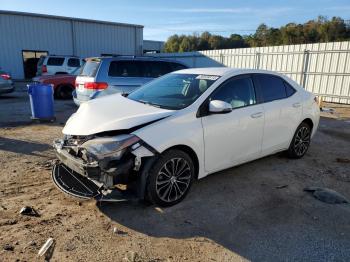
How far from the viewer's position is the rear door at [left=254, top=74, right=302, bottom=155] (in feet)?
16.2

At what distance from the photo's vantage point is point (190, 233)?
336cm

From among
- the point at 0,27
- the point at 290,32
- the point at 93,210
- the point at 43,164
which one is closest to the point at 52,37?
the point at 0,27

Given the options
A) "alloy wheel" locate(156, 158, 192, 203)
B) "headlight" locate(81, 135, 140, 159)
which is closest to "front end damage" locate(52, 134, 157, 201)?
"headlight" locate(81, 135, 140, 159)

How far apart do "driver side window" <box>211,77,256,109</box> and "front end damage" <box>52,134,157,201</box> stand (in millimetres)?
1378

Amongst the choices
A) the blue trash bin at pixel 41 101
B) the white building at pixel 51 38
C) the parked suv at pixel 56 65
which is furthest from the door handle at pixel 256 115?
the white building at pixel 51 38

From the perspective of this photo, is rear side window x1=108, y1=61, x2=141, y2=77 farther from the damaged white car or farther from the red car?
the red car

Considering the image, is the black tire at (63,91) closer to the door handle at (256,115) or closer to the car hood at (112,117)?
the car hood at (112,117)

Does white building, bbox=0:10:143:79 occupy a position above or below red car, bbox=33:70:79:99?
above

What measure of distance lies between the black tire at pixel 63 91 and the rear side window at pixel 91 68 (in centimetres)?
510

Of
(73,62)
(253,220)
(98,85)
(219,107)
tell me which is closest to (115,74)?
(98,85)

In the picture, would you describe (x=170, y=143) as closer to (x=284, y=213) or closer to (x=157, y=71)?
(x=284, y=213)

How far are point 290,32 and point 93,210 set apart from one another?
47622mm

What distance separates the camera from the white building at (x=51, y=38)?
79.5ft

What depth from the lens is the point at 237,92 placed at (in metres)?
4.56
